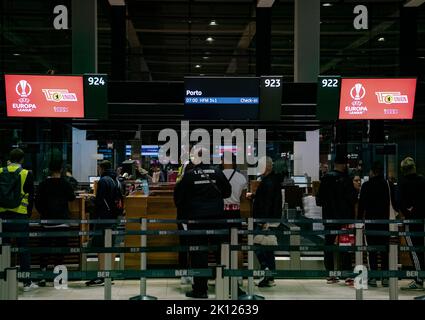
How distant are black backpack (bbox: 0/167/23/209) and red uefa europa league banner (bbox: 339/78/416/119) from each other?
6.62 meters

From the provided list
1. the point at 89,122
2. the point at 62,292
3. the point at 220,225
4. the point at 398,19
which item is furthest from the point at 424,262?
the point at 398,19

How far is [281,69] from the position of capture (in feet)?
62.3

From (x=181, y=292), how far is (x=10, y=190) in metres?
2.62

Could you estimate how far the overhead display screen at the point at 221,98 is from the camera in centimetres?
1215

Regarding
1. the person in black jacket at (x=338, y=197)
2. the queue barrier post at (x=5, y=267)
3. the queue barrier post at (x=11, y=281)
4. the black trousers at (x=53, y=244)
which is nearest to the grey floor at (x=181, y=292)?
the black trousers at (x=53, y=244)

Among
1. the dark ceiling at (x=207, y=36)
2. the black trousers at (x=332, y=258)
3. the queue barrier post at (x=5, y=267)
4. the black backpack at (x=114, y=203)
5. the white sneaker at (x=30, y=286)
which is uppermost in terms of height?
the dark ceiling at (x=207, y=36)

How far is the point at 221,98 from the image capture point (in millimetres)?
12172

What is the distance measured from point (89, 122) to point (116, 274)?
10.1m

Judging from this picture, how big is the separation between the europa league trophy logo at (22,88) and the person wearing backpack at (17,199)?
3776 mm

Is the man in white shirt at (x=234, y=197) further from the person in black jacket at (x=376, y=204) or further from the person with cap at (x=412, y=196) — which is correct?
the person with cap at (x=412, y=196)

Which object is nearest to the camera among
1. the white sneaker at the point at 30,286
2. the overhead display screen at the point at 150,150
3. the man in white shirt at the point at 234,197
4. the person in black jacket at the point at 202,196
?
the person in black jacket at the point at 202,196

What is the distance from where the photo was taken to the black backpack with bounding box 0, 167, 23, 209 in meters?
8.07

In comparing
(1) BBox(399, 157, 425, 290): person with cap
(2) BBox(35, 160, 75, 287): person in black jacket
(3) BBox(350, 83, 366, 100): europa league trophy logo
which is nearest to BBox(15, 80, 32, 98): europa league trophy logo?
(2) BBox(35, 160, 75, 287): person in black jacket

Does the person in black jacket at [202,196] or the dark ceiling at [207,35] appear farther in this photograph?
the dark ceiling at [207,35]
